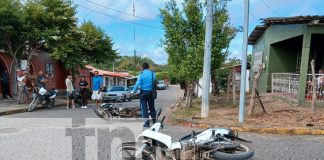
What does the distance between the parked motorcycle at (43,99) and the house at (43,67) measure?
4323 mm

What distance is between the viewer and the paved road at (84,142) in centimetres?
692

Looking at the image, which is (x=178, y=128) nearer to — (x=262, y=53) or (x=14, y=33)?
(x=14, y=33)

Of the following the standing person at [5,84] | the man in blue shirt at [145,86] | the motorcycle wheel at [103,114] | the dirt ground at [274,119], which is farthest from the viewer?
the standing person at [5,84]

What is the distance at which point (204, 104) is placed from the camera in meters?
12.1

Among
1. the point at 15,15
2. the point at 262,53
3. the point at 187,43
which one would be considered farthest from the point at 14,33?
the point at 262,53

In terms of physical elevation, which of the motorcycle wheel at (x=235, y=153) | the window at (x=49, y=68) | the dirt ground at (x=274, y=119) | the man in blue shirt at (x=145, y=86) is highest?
the window at (x=49, y=68)

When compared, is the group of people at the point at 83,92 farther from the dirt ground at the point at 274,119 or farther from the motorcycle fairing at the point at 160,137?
the motorcycle fairing at the point at 160,137

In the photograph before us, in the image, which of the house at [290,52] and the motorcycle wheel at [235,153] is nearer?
the motorcycle wheel at [235,153]

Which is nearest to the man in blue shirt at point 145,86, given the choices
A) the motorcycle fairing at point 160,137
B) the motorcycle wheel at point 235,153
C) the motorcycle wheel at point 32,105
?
the motorcycle fairing at point 160,137

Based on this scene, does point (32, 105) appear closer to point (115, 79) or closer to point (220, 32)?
point (220, 32)

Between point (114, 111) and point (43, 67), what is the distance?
16555mm

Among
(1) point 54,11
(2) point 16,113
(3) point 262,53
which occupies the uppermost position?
(1) point 54,11

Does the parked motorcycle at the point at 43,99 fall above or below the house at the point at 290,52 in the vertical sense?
below

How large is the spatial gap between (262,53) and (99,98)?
10.2m
